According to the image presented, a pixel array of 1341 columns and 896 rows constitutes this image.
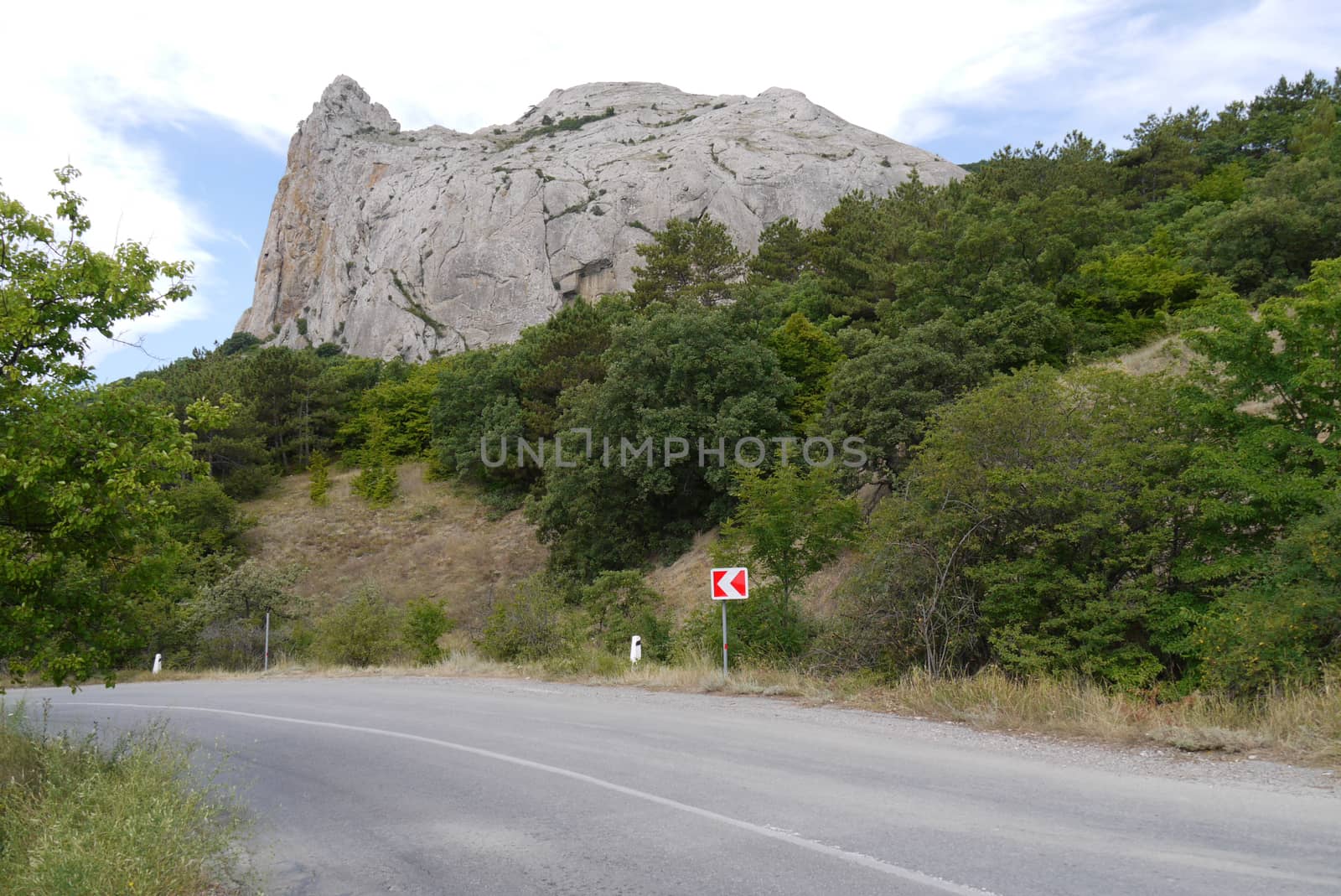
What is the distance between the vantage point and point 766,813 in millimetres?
5660

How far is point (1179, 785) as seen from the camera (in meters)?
6.18

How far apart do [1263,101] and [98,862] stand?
→ 76.2 meters

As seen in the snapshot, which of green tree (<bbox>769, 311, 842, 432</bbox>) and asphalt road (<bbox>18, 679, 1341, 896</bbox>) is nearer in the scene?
asphalt road (<bbox>18, 679, 1341, 896</bbox>)

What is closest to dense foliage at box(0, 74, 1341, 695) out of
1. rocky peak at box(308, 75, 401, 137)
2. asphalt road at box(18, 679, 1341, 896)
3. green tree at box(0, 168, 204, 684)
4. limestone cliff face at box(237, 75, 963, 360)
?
green tree at box(0, 168, 204, 684)

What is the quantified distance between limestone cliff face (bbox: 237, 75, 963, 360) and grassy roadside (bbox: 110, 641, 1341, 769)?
269 feet

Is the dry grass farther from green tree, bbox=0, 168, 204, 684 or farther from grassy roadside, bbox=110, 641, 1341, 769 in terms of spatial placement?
green tree, bbox=0, 168, 204, 684

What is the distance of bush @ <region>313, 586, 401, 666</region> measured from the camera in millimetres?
25422

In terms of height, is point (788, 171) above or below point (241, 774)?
above

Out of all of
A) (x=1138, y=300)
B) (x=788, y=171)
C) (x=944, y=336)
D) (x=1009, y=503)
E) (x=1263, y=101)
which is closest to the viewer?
(x=1009, y=503)

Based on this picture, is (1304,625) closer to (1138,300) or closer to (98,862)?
(98,862)

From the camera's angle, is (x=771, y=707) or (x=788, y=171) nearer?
(x=771, y=707)

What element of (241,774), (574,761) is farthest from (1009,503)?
(241,774)

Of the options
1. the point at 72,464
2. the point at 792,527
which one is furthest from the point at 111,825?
the point at 792,527

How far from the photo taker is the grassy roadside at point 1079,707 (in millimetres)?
7363
